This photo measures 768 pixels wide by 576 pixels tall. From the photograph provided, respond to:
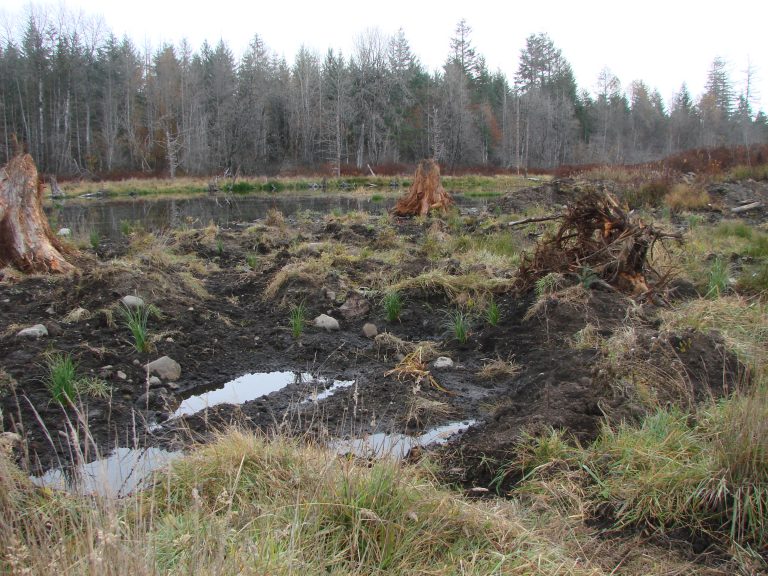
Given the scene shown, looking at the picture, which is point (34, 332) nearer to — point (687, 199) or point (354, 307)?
point (354, 307)

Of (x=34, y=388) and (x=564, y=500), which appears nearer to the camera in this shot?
(x=564, y=500)

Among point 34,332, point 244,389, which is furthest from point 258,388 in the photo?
point 34,332

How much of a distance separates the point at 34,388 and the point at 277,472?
224 cm

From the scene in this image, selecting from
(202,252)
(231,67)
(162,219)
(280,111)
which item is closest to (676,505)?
(202,252)

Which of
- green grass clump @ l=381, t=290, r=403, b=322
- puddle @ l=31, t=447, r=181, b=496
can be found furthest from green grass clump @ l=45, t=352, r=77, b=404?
green grass clump @ l=381, t=290, r=403, b=322

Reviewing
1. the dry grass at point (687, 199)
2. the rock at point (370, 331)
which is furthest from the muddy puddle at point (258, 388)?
the dry grass at point (687, 199)

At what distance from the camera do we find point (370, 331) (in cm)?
590

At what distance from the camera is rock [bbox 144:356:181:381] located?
15.2ft

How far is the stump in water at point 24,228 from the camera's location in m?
6.98

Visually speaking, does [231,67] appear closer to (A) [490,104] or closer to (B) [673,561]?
(A) [490,104]

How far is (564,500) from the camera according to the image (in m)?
2.89

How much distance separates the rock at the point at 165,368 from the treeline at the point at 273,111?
38614 mm

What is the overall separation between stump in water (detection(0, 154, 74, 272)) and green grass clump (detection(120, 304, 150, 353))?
213cm

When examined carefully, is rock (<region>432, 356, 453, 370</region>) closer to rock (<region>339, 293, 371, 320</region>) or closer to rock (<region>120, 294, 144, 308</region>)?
rock (<region>339, 293, 371, 320</region>)
